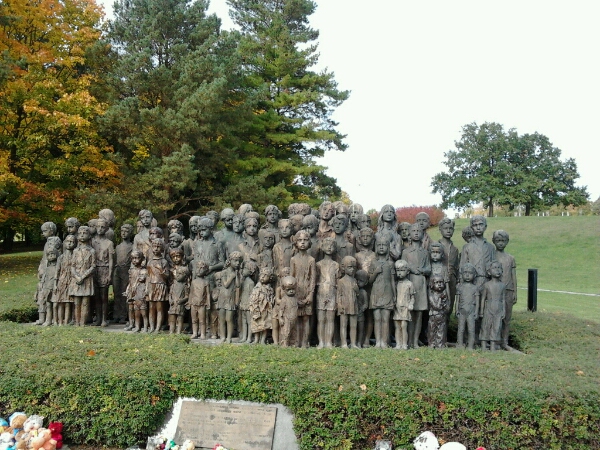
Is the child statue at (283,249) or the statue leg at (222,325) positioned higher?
the child statue at (283,249)

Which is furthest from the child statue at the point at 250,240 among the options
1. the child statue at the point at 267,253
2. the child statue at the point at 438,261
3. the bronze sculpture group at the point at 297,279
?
the child statue at the point at 438,261

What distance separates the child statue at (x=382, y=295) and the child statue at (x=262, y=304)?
1.55 meters

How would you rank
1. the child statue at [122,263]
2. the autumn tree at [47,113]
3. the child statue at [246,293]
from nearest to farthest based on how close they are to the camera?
the child statue at [246,293]
the child statue at [122,263]
the autumn tree at [47,113]

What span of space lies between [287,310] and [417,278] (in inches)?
83.1

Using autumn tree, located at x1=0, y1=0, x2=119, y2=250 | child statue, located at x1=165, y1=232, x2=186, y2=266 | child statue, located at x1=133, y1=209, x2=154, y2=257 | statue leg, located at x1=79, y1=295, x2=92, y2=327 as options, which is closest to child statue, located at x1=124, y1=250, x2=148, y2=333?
child statue, located at x1=133, y1=209, x2=154, y2=257

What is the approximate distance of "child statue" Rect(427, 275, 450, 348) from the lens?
7.85 meters

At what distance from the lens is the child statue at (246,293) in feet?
26.9

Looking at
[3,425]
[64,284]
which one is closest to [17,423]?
[3,425]

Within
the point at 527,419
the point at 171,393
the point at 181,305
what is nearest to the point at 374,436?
the point at 527,419

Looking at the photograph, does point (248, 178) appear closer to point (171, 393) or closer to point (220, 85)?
point (220, 85)

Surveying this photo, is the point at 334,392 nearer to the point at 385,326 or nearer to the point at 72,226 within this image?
the point at 385,326

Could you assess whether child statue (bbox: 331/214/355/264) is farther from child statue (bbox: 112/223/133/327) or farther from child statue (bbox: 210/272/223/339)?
child statue (bbox: 112/223/133/327)

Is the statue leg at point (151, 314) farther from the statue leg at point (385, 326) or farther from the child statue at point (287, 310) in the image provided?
the statue leg at point (385, 326)

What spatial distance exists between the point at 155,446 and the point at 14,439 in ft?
4.64
